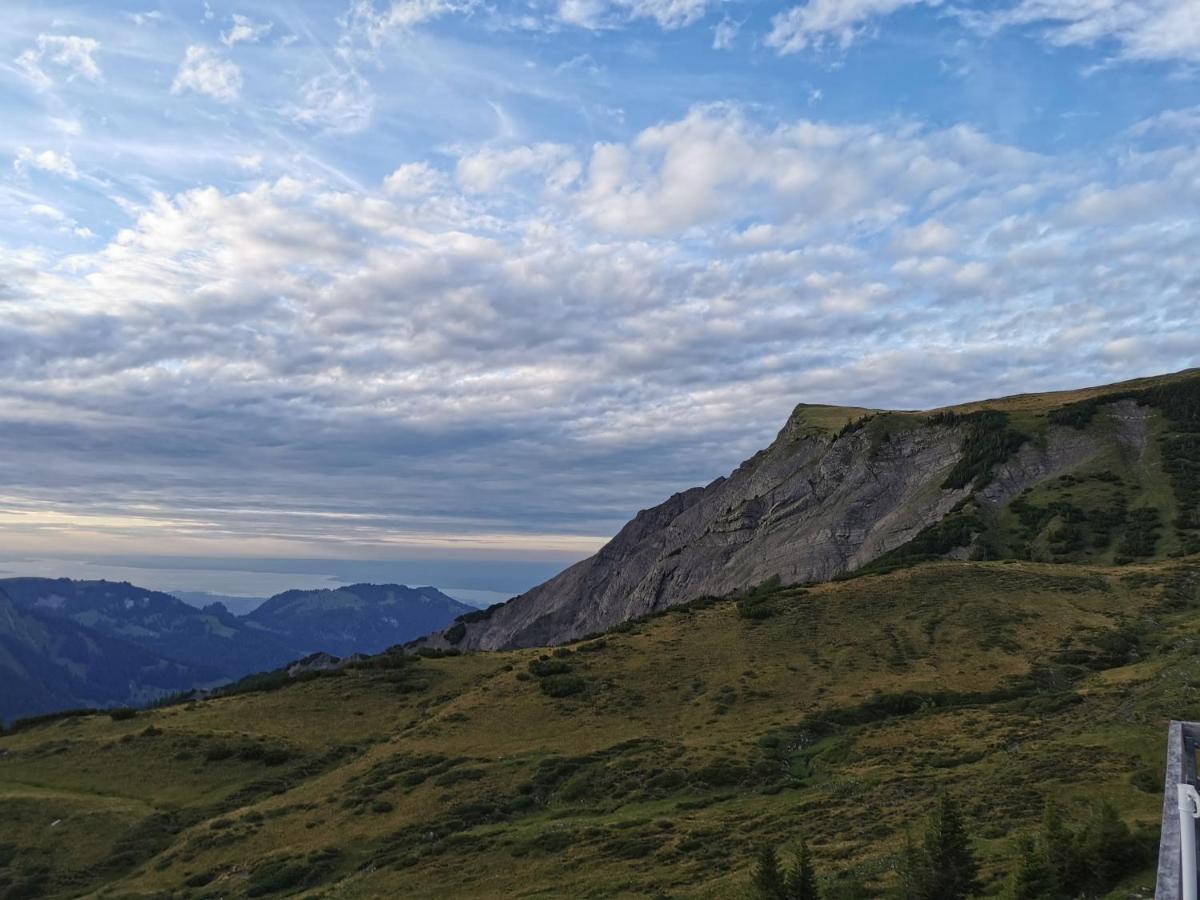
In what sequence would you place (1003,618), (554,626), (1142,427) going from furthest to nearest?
(554,626)
(1142,427)
(1003,618)

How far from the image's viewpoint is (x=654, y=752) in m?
40.9

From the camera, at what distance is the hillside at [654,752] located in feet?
88.5

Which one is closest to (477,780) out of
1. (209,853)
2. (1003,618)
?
(209,853)

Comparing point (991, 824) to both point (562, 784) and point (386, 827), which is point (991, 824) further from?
point (386, 827)

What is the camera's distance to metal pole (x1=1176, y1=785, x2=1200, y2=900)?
6836 millimetres

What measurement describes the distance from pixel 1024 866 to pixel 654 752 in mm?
26662

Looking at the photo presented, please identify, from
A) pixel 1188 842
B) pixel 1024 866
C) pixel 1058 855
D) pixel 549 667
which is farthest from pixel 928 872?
pixel 549 667

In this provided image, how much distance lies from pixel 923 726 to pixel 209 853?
34.9m

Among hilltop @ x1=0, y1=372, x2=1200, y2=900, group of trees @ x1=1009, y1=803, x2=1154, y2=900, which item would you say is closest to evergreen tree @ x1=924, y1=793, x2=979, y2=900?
hilltop @ x1=0, y1=372, x2=1200, y2=900

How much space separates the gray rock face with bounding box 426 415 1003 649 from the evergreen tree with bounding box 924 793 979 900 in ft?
290

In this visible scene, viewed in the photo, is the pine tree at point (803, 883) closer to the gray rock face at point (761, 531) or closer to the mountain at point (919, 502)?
the mountain at point (919, 502)

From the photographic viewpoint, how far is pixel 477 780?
39.8 m

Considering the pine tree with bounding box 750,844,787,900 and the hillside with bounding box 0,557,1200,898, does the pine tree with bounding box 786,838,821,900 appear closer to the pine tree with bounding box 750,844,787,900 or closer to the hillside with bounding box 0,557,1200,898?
the pine tree with bounding box 750,844,787,900

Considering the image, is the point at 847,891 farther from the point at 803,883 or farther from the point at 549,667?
the point at 549,667
